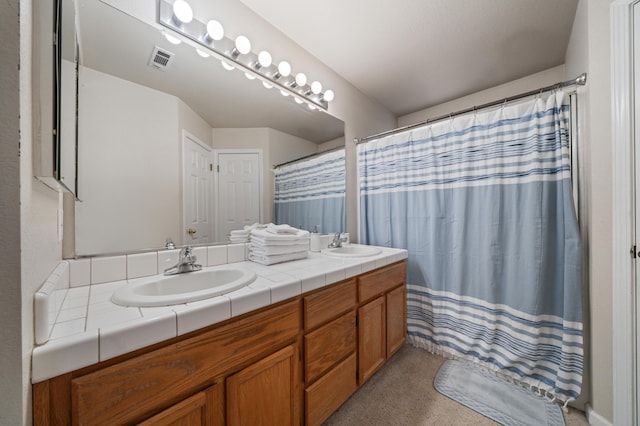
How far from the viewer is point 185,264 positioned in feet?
3.59

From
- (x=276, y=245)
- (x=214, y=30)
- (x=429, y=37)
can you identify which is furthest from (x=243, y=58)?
(x=429, y=37)

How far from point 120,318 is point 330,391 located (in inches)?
38.4

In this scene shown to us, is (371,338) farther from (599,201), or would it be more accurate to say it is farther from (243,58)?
(243,58)

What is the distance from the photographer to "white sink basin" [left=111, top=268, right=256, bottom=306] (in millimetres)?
734

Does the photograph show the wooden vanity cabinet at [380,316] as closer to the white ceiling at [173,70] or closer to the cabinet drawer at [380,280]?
the cabinet drawer at [380,280]

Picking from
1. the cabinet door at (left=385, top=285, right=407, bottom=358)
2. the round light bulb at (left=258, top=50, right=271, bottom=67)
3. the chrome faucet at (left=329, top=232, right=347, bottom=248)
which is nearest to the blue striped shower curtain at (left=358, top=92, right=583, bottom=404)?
the cabinet door at (left=385, top=285, right=407, bottom=358)

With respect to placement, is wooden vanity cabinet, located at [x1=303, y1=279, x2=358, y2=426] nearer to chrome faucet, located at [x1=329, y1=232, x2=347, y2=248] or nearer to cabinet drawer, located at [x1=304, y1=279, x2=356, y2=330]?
cabinet drawer, located at [x1=304, y1=279, x2=356, y2=330]

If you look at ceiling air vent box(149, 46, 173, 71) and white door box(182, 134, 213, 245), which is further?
white door box(182, 134, 213, 245)

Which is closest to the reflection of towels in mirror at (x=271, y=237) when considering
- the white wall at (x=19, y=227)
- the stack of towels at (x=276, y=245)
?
the stack of towels at (x=276, y=245)

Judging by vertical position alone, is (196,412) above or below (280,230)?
below

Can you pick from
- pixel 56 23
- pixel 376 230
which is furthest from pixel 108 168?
pixel 376 230

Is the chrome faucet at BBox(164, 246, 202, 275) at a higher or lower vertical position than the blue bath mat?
higher

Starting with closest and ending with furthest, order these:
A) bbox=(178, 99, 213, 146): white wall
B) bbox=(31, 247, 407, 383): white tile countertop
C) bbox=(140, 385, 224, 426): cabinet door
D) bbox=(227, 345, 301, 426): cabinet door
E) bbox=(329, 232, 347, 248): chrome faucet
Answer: bbox=(31, 247, 407, 383): white tile countertop, bbox=(140, 385, 224, 426): cabinet door, bbox=(227, 345, 301, 426): cabinet door, bbox=(178, 99, 213, 146): white wall, bbox=(329, 232, 347, 248): chrome faucet

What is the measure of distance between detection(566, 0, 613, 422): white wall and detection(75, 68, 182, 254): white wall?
2078 mm
